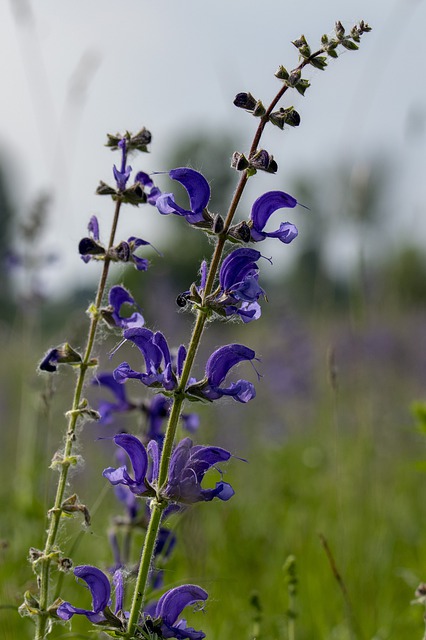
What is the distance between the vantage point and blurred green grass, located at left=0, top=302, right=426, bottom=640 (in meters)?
2.72

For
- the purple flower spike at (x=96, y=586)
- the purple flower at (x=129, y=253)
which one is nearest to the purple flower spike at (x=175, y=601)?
the purple flower spike at (x=96, y=586)

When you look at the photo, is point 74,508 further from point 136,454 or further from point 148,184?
point 148,184

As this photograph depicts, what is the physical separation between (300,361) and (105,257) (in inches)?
252

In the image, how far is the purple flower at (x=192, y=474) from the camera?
150 cm

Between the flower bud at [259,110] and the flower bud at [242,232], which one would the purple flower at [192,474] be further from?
the flower bud at [259,110]

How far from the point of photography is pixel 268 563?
3.57 m

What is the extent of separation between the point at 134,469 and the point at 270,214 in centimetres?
56

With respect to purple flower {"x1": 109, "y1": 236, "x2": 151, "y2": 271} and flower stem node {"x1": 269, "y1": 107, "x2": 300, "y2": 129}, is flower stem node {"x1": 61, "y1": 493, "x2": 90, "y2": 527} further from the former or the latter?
flower stem node {"x1": 269, "y1": 107, "x2": 300, "y2": 129}

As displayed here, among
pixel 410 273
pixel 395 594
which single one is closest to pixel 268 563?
pixel 395 594

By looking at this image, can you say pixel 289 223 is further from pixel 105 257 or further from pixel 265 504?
pixel 265 504

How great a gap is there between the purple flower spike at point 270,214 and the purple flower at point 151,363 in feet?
0.90

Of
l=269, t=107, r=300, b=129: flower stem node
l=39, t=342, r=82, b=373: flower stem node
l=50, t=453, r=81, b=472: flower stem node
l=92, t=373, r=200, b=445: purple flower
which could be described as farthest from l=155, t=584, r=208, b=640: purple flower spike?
l=269, t=107, r=300, b=129: flower stem node

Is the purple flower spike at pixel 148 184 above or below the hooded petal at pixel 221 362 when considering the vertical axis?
above

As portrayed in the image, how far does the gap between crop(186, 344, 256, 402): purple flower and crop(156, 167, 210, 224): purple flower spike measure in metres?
0.26
